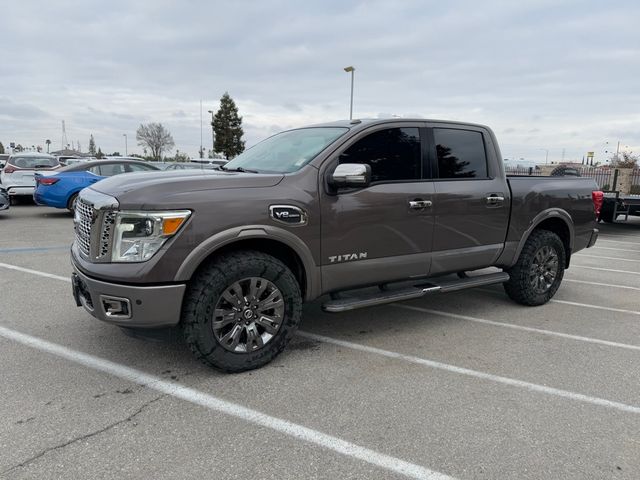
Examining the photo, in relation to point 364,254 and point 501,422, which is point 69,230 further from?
point 501,422

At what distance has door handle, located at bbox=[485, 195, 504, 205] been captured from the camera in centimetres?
480

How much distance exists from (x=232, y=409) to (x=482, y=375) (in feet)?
6.19

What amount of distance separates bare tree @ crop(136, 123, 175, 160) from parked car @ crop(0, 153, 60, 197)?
6460 cm

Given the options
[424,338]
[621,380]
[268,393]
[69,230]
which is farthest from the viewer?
[69,230]

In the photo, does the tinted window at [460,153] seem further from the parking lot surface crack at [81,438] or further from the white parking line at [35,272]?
the white parking line at [35,272]

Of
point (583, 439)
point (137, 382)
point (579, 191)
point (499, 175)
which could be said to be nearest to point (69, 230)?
point (137, 382)

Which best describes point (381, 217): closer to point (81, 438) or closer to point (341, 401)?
point (341, 401)

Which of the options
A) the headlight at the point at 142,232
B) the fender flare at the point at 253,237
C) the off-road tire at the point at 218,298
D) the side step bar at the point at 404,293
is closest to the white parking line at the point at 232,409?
the off-road tire at the point at 218,298

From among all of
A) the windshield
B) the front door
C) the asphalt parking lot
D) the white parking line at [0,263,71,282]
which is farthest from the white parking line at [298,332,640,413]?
the white parking line at [0,263,71,282]

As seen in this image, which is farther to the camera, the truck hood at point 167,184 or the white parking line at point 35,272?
the white parking line at point 35,272

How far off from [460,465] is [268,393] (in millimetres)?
1333

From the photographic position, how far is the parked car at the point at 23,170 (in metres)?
13.8

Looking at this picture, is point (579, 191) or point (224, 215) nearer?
point (224, 215)

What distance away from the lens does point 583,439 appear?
9.16ft
